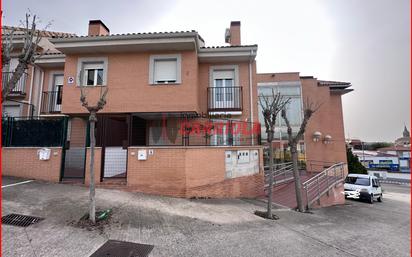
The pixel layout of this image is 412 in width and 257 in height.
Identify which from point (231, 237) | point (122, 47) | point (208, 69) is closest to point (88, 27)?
point (122, 47)

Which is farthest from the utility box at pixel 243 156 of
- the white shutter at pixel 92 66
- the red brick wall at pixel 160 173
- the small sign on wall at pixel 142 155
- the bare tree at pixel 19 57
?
the white shutter at pixel 92 66

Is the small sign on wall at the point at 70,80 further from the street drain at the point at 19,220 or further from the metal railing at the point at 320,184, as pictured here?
the metal railing at the point at 320,184

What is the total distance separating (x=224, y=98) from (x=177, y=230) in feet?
25.2

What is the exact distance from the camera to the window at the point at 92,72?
10.3m

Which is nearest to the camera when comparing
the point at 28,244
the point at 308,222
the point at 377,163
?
the point at 28,244

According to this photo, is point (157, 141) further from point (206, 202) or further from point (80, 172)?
point (206, 202)

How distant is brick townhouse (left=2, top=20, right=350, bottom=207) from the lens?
26.1 feet

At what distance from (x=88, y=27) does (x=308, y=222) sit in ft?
46.9

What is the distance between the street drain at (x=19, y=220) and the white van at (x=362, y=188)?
17.2m

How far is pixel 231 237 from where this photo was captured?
4859 mm

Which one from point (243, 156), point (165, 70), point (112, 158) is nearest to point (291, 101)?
point (243, 156)

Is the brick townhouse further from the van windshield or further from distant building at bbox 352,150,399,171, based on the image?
distant building at bbox 352,150,399,171

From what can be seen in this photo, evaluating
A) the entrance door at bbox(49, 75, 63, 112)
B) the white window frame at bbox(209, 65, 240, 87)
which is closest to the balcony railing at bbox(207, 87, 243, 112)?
the white window frame at bbox(209, 65, 240, 87)

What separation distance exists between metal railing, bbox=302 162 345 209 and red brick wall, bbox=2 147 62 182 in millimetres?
10140
